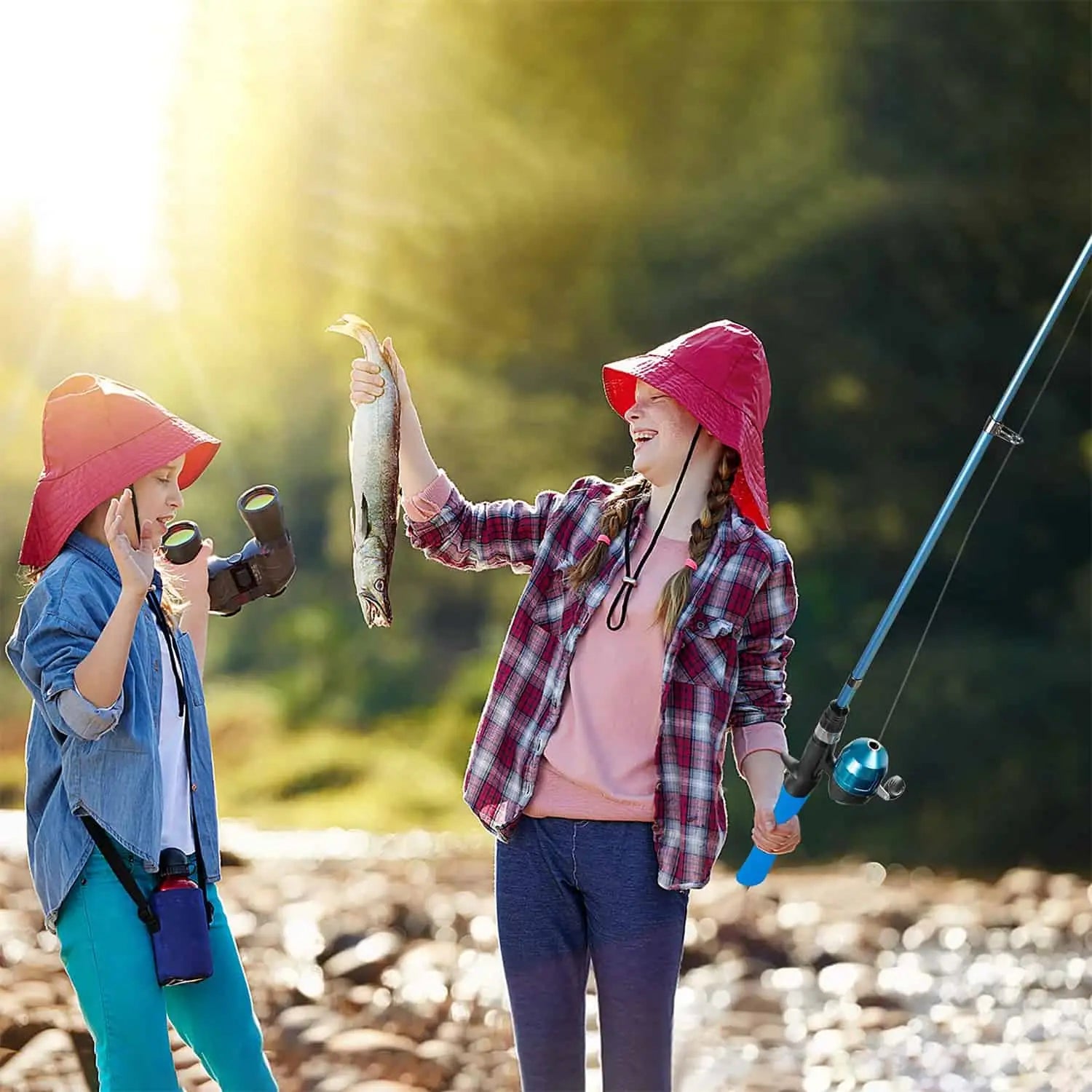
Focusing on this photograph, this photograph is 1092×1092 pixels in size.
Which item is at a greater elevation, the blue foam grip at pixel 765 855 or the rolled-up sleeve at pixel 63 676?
the rolled-up sleeve at pixel 63 676

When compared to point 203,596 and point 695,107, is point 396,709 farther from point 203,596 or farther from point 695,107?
point 203,596

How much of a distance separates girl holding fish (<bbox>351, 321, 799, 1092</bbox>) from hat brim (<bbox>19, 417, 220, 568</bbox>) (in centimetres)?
26

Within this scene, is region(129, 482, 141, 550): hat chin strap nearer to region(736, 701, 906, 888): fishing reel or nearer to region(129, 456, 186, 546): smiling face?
region(129, 456, 186, 546): smiling face

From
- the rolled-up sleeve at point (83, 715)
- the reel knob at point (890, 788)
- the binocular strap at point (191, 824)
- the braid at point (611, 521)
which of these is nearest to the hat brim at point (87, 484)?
the binocular strap at point (191, 824)

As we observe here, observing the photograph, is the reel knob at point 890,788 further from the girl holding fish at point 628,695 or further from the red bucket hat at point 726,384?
the red bucket hat at point 726,384

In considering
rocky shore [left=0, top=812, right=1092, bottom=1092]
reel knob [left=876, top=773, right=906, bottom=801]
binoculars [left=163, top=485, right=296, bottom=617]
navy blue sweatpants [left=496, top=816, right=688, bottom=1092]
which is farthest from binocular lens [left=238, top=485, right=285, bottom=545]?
rocky shore [left=0, top=812, right=1092, bottom=1092]

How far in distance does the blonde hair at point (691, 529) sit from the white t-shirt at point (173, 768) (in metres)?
0.54

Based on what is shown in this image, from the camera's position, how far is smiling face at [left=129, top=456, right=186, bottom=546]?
1.98m

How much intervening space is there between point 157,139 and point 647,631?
468 inches

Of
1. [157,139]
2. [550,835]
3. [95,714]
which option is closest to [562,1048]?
[550,835]

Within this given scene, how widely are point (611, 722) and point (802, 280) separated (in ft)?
26.0

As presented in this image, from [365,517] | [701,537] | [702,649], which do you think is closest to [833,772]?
[702,649]

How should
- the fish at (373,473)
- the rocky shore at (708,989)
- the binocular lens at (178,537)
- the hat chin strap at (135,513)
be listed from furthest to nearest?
1. the rocky shore at (708,989)
2. the binocular lens at (178,537)
3. the fish at (373,473)
4. the hat chin strap at (135,513)

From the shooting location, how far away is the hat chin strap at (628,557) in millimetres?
2076
